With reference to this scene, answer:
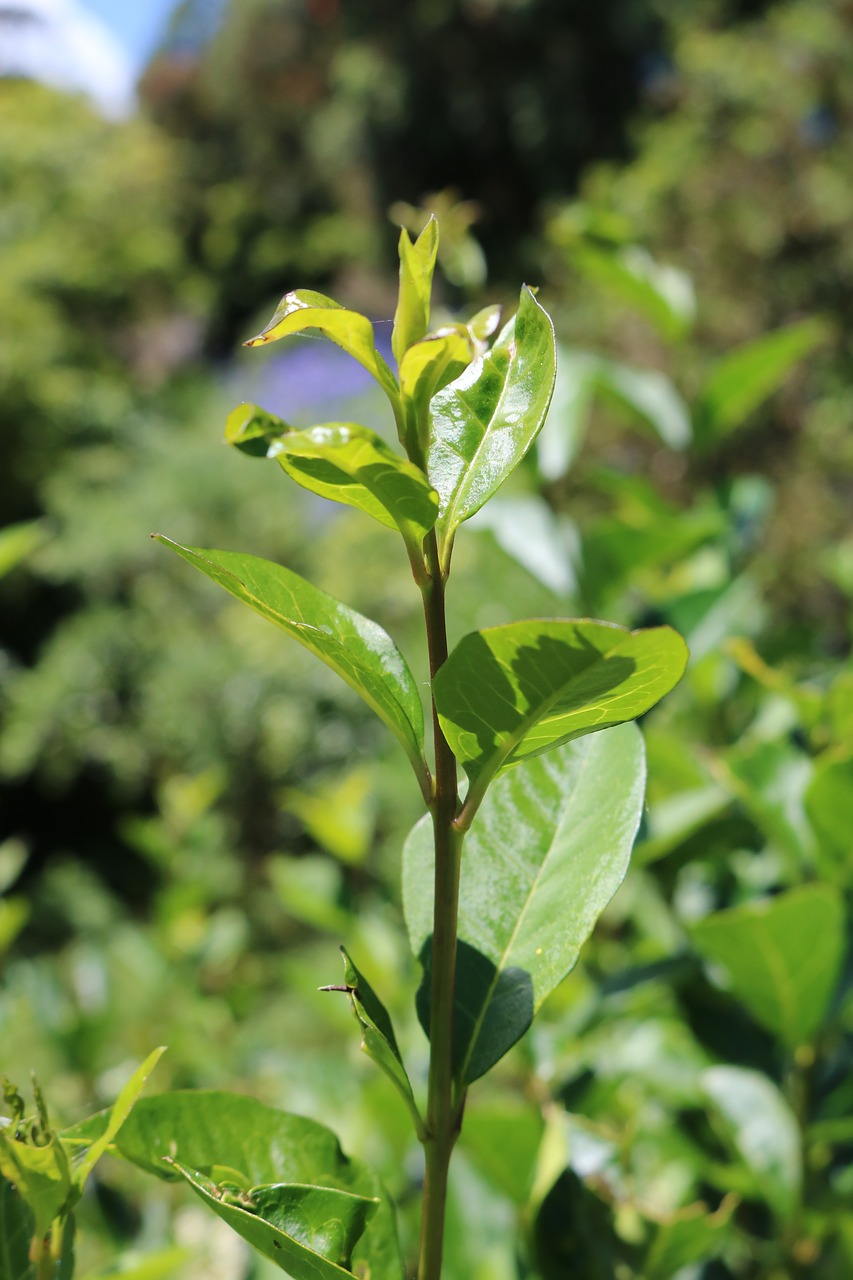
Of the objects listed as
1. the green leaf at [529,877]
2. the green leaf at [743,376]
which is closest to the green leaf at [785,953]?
the green leaf at [529,877]

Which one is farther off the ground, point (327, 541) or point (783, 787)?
point (783, 787)

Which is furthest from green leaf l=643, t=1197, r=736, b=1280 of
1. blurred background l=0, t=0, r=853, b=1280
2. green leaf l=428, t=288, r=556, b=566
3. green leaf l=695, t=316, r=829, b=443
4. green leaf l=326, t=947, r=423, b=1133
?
green leaf l=695, t=316, r=829, b=443

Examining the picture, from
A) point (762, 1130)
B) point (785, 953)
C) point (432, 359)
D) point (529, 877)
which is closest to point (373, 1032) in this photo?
point (529, 877)

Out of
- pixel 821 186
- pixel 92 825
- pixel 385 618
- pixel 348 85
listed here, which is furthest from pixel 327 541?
pixel 348 85

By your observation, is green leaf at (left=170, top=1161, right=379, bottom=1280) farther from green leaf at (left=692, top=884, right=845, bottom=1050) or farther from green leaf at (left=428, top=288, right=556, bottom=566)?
green leaf at (left=692, top=884, right=845, bottom=1050)

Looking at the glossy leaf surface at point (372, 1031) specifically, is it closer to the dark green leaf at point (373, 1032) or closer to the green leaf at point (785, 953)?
the dark green leaf at point (373, 1032)

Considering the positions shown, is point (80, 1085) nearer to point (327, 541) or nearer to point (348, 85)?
point (327, 541)
